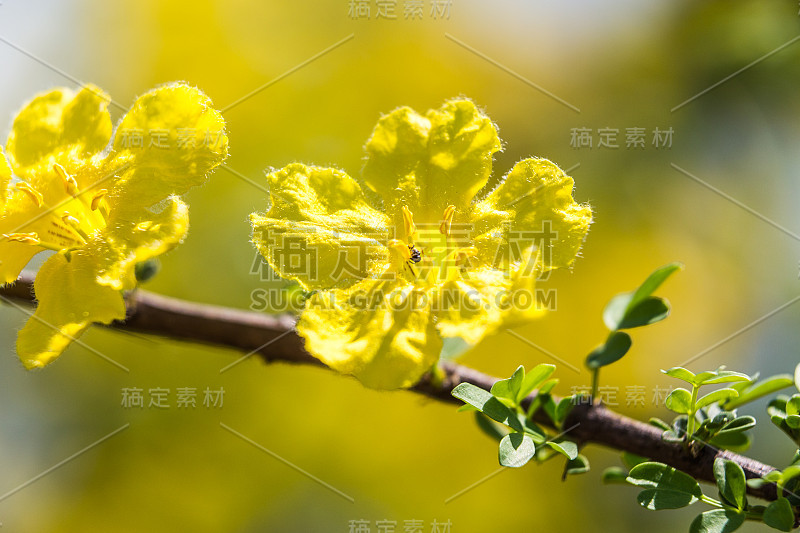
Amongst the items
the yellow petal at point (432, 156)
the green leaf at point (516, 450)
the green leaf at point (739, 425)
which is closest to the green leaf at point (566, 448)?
the green leaf at point (516, 450)

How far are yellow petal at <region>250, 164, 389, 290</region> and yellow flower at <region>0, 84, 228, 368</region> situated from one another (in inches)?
8.6

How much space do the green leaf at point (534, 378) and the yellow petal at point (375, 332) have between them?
211mm

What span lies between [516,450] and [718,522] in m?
0.44

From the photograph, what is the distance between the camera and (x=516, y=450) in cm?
139

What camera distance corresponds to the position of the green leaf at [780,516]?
1.34 m

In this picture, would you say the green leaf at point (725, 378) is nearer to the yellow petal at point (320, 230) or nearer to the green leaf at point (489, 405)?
the green leaf at point (489, 405)

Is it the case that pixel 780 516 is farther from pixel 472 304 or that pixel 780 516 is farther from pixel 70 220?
pixel 70 220

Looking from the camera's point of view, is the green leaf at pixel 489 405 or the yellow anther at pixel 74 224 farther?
the yellow anther at pixel 74 224

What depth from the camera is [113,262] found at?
166 centimetres

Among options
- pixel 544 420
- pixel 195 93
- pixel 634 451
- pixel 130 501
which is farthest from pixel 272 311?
pixel 130 501

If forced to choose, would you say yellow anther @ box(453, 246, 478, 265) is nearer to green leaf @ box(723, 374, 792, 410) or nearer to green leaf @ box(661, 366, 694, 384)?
green leaf @ box(661, 366, 694, 384)

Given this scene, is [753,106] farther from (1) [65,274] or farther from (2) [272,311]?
(1) [65,274]

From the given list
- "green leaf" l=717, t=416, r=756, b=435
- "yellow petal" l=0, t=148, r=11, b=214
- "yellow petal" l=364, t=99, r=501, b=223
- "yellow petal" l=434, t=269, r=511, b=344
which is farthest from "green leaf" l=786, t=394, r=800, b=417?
"yellow petal" l=0, t=148, r=11, b=214

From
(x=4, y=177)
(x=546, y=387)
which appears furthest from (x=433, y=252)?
(x=4, y=177)
